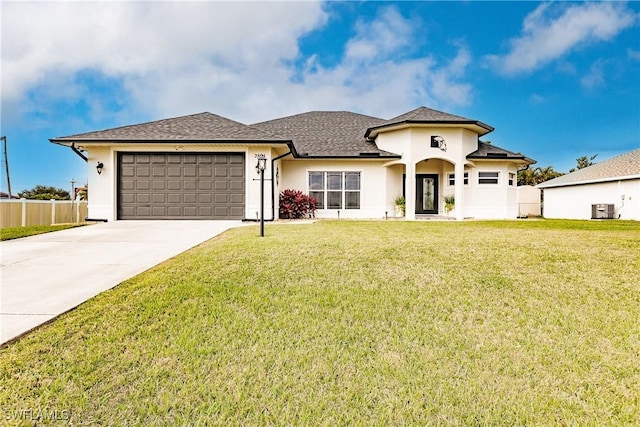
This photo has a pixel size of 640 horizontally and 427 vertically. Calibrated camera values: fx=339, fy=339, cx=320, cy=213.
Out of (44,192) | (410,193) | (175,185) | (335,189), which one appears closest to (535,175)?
(410,193)

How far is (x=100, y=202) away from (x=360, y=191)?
36.5 ft

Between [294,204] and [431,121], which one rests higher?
[431,121]

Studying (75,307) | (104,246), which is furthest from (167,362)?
(104,246)

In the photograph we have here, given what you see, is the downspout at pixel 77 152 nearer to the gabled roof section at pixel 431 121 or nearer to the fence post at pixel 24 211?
the fence post at pixel 24 211

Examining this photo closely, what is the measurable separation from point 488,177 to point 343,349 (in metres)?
16.8

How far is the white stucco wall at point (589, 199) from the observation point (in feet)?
55.9

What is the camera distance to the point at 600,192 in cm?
1869

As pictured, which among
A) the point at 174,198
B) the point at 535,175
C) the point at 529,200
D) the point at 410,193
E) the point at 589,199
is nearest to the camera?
the point at 174,198

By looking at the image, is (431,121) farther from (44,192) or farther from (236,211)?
(44,192)

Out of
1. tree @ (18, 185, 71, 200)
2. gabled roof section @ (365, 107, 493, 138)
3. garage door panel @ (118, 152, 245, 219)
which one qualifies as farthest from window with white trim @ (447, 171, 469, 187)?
tree @ (18, 185, 71, 200)

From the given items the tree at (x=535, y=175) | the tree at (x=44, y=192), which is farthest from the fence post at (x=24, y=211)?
the tree at (x=535, y=175)

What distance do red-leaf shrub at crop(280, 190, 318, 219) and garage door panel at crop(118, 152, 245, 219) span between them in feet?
8.02

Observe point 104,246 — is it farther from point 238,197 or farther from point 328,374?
point 328,374

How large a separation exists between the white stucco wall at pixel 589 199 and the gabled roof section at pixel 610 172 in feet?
1.17
